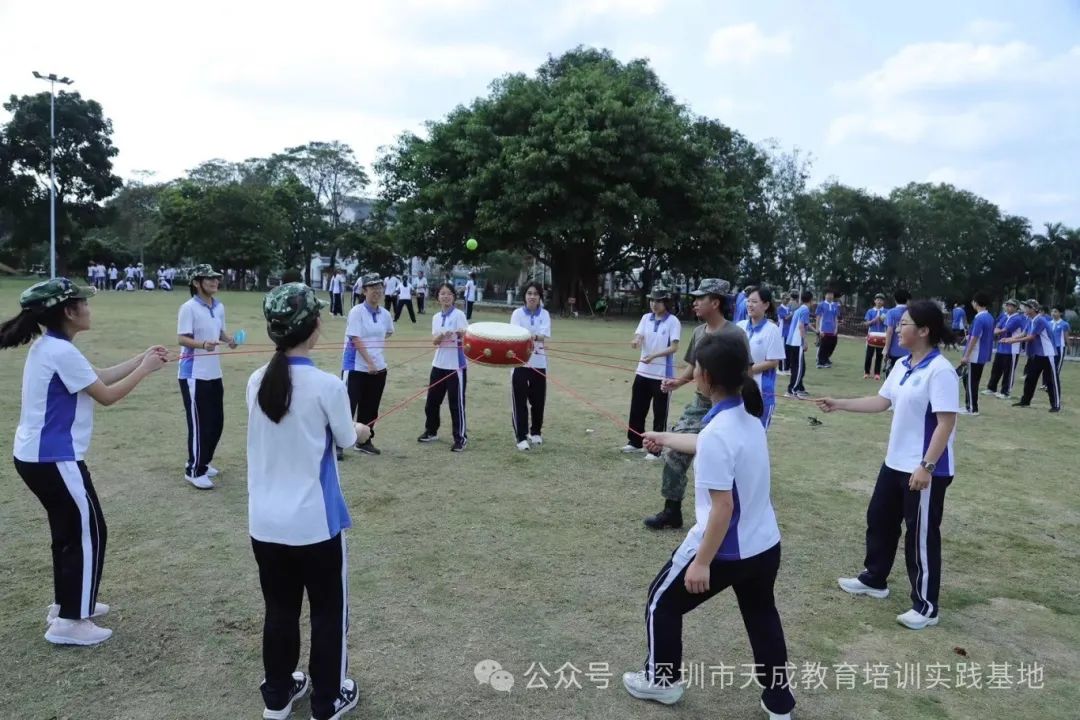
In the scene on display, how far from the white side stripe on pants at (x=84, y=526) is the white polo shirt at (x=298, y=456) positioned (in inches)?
54.0

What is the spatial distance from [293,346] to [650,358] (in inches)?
189

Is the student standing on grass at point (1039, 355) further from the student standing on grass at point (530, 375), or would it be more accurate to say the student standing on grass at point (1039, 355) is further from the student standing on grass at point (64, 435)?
the student standing on grass at point (64, 435)

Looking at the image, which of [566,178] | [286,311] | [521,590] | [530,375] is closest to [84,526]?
[286,311]

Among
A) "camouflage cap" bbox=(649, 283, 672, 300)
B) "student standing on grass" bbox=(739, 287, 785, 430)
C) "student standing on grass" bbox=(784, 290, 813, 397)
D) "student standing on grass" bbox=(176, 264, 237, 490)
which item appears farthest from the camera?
"student standing on grass" bbox=(784, 290, 813, 397)

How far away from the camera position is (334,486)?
3.03 metres

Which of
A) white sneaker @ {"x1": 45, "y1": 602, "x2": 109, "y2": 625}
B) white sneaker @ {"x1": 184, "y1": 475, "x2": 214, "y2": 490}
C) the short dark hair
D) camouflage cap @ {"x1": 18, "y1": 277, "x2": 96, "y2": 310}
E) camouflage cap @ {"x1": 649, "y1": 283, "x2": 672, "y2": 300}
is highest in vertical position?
camouflage cap @ {"x1": 649, "y1": 283, "x2": 672, "y2": 300}

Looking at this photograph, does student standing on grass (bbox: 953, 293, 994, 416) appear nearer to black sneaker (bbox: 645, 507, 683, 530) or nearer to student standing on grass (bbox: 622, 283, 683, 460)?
student standing on grass (bbox: 622, 283, 683, 460)

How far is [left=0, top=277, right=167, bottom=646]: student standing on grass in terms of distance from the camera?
11.8 feet

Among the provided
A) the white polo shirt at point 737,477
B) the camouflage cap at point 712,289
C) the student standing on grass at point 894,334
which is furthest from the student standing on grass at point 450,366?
the student standing on grass at point 894,334

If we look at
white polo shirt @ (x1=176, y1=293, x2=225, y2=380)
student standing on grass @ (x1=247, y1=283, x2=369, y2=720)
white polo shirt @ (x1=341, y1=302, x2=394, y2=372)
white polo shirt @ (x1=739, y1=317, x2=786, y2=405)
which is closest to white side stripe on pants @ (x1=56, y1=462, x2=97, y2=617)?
student standing on grass @ (x1=247, y1=283, x2=369, y2=720)

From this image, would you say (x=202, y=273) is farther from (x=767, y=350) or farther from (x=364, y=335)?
(x=767, y=350)

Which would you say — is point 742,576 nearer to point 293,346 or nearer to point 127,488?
point 293,346

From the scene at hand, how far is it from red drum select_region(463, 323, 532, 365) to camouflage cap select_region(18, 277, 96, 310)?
11.8 feet

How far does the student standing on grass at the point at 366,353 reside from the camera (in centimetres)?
747
